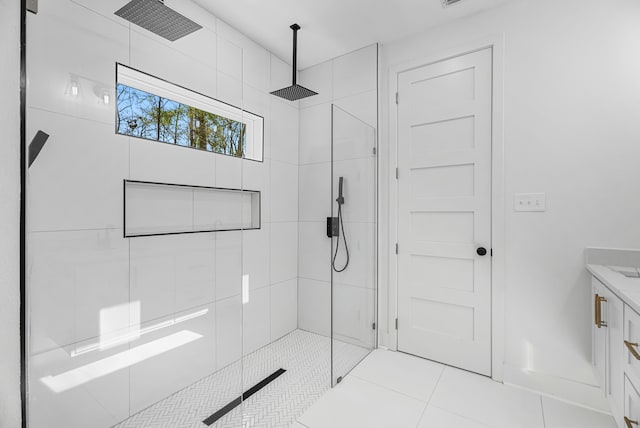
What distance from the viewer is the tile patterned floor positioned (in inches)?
52.2

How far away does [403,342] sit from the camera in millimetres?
2455

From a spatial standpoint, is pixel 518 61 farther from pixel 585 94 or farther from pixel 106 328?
pixel 106 328

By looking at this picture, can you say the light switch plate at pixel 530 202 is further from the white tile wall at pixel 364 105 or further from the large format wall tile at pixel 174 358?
the large format wall tile at pixel 174 358

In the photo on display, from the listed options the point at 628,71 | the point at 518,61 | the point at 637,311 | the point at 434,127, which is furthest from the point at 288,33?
the point at 637,311

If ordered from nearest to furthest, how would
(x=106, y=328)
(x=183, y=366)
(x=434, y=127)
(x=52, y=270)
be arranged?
(x=52, y=270) → (x=106, y=328) → (x=183, y=366) → (x=434, y=127)

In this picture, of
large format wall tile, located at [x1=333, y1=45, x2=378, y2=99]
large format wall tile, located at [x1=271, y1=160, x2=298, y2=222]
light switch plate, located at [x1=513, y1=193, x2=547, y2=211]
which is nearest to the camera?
light switch plate, located at [x1=513, y1=193, x2=547, y2=211]

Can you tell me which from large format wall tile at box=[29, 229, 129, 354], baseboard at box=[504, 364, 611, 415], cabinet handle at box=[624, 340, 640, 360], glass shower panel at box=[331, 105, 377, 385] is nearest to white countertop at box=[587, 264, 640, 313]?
cabinet handle at box=[624, 340, 640, 360]

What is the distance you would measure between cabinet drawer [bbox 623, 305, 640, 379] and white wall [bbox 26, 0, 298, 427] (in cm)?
178

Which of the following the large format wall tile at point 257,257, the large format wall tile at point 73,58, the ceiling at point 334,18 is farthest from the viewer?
the large format wall tile at point 257,257

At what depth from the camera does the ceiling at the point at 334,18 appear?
2023 millimetres

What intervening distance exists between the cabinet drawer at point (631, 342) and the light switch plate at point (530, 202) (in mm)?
885

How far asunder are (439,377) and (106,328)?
83.1 inches

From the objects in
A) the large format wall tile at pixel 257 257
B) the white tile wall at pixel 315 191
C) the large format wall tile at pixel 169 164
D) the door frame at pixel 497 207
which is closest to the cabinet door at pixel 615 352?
the door frame at pixel 497 207

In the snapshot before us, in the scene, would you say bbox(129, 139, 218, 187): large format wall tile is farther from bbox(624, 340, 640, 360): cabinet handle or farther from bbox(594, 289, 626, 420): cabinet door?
bbox(594, 289, 626, 420): cabinet door
